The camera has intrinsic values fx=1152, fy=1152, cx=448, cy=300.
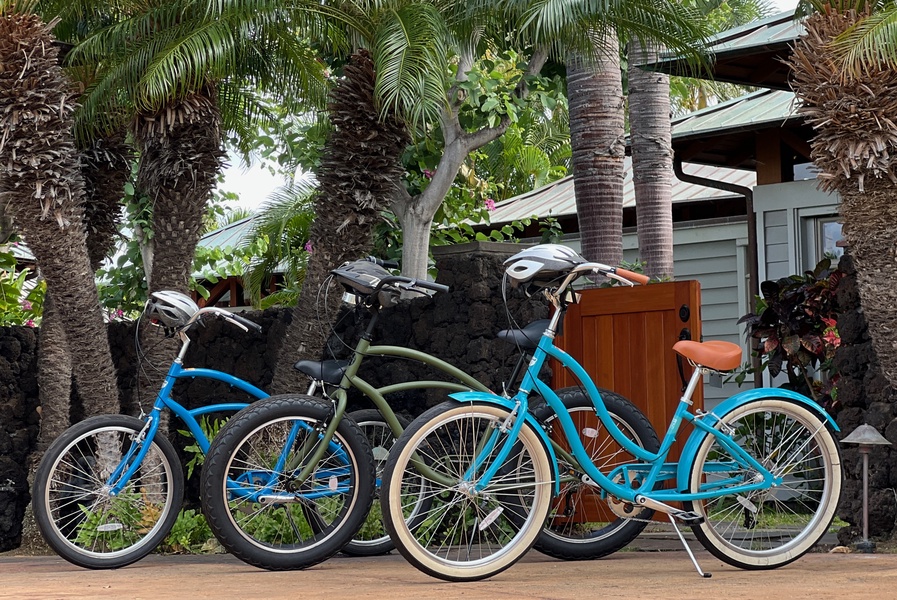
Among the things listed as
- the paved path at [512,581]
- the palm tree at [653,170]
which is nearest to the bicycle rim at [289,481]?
the paved path at [512,581]

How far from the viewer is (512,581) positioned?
4805mm

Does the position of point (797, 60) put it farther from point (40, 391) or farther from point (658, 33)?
point (40, 391)

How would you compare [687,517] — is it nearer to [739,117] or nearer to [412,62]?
[412,62]

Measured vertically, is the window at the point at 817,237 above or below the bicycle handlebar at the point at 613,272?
above

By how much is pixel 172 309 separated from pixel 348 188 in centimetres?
193

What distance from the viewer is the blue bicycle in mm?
6012

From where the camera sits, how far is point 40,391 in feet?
29.4

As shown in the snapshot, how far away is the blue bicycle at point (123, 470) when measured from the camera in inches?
237

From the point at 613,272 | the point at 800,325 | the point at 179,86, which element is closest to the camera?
the point at 613,272

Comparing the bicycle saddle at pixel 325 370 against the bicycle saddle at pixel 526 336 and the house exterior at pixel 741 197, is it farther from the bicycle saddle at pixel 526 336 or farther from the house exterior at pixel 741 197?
the house exterior at pixel 741 197

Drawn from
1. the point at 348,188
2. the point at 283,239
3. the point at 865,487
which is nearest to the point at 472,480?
the point at 865,487

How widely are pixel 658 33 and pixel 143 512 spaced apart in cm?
479

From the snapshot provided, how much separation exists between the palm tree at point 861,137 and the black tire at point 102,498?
12.9 ft

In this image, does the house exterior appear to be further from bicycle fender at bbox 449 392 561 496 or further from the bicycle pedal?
bicycle fender at bbox 449 392 561 496
